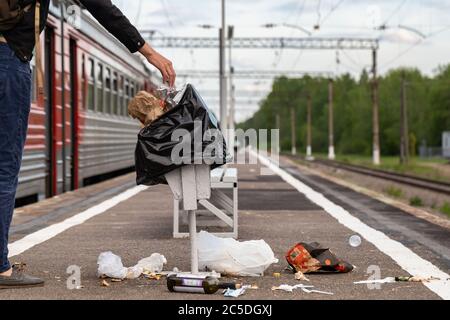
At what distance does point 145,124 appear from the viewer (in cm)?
557

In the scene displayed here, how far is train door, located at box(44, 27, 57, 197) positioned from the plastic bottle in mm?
8667

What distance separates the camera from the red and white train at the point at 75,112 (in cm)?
1305

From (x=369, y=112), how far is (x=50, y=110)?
323ft

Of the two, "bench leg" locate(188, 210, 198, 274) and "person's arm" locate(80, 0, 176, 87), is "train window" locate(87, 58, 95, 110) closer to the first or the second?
"bench leg" locate(188, 210, 198, 274)

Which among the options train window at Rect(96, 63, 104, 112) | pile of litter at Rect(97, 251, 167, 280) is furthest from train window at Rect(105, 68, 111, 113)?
pile of litter at Rect(97, 251, 167, 280)

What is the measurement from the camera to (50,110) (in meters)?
13.9

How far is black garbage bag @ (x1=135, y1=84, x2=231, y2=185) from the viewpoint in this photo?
545cm

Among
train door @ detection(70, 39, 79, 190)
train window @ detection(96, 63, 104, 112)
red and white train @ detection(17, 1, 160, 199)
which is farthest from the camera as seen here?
train window @ detection(96, 63, 104, 112)

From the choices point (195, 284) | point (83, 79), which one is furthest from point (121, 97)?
point (195, 284)

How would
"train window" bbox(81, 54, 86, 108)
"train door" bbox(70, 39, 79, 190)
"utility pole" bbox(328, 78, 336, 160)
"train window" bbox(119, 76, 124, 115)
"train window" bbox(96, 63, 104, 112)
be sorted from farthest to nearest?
"utility pole" bbox(328, 78, 336, 160)
"train window" bbox(119, 76, 124, 115)
"train window" bbox(96, 63, 104, 112)
"train window" bbox(81, 54, 86, 108)
"train door" bbox(70, 39, 79, 190)

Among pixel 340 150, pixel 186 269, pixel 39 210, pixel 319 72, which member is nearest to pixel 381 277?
pixel 186 269

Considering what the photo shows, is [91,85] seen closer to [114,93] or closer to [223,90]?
[114,93]

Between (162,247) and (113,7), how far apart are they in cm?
291

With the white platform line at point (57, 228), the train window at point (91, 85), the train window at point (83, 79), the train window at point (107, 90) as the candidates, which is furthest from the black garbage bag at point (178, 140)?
the train window at point (107, 90)
